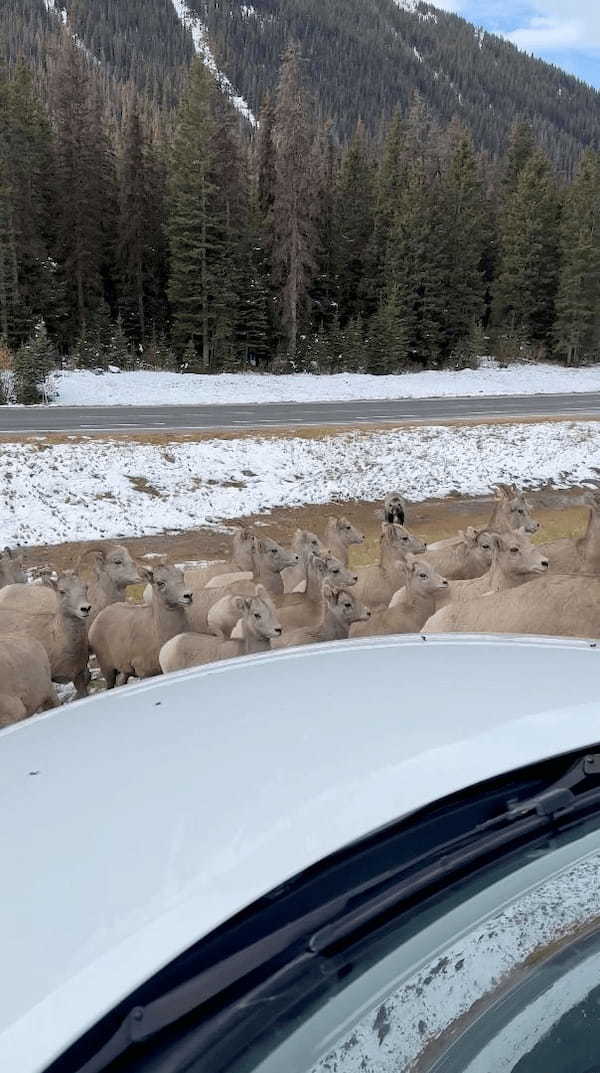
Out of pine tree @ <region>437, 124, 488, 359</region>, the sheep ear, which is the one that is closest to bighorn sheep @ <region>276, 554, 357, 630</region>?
the sheep ear

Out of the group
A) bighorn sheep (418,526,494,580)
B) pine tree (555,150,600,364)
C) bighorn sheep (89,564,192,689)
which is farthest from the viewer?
pine tree (555,150,600,364)

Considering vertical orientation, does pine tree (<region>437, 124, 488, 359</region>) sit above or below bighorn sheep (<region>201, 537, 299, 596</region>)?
above

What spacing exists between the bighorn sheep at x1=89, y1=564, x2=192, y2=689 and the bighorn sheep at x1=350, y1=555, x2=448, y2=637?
6.30 ft

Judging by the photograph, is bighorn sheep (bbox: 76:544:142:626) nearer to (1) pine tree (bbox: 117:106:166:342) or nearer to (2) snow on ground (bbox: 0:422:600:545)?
(2) snow on ground (bbox: 0:422:600:545)

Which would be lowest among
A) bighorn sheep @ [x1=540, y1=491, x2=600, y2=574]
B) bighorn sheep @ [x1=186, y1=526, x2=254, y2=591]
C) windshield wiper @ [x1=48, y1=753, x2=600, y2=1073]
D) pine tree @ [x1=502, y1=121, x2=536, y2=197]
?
bighorn sheep @ [x1=186, y1=526, x2=254, y2=591]

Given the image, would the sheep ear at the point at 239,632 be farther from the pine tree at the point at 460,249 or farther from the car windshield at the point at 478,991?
the pine tree at the point at 460,249

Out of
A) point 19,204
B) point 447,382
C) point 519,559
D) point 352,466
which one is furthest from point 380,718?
point 19,204

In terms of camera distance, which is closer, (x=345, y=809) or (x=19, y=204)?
(x=345, y=809)

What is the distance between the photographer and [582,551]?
10.4 metres

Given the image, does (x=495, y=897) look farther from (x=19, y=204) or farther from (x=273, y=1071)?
(x=19, y=204)

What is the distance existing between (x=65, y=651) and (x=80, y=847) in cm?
721

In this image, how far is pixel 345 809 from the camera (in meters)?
1.94

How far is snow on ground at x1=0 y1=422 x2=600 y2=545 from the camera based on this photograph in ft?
64.5

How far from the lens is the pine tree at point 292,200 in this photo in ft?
145
